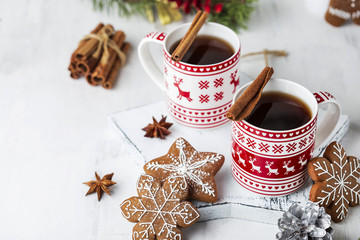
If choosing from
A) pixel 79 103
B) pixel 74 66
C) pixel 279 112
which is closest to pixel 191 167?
pixel 279 112

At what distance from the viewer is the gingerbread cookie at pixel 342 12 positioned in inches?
65.4

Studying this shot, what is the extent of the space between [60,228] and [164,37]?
0.55 metres

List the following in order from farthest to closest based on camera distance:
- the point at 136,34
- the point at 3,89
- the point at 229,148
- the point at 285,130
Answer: the point at 136,34, the point at 3,89, the point at 229,148, the point at 285,130

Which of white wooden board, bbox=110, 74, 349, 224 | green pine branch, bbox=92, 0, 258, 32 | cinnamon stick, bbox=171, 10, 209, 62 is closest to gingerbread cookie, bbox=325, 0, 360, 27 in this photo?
green pine branch, bbox=92, 0, 258, 32

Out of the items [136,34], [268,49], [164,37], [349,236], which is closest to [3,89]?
[136,34]

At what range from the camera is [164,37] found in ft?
4.28

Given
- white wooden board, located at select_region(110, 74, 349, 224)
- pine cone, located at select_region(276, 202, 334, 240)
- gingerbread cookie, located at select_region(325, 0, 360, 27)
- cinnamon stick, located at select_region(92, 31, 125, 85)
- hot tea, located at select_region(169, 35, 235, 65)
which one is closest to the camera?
pine cone, located at select_region(276, 202, 334, 240)

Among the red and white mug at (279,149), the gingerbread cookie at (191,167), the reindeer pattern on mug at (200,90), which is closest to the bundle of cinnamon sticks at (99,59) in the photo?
the reindeer pattern on mug at (200,90)

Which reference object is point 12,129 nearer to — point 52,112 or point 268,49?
point 52,112

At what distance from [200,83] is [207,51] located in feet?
0.42

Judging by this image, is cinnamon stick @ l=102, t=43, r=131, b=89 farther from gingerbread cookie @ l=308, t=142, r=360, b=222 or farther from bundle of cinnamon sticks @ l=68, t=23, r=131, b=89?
gingerbread cookie @ l=308, t=142, r=360, b=222

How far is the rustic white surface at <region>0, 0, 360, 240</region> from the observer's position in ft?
3.92

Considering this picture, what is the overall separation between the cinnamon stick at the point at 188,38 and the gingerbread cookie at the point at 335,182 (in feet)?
1.32

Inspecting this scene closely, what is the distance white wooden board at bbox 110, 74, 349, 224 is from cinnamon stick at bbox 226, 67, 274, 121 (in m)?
0.21
